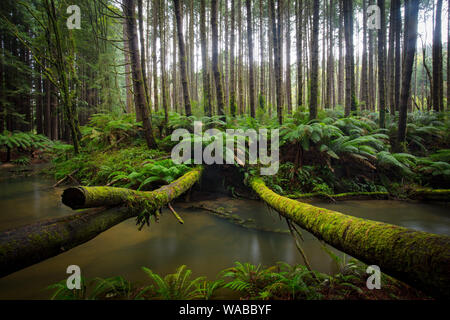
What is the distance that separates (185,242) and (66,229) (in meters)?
2.29

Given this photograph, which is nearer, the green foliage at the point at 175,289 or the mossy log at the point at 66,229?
the mossy log at the point at 66,229

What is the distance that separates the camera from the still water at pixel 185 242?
2.55 meters

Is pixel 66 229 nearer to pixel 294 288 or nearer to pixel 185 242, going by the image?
pixel 294 288

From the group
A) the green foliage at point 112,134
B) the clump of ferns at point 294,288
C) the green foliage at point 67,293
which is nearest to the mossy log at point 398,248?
the clump of ferns at point 294,288

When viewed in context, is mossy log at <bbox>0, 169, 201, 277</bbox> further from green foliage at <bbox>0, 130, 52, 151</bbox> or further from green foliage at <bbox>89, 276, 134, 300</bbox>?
green foliage at <bbox>0, 130, 52, 151</bbox>

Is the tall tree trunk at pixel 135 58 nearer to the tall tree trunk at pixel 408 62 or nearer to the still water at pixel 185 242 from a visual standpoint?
the still water at pixel 185 242

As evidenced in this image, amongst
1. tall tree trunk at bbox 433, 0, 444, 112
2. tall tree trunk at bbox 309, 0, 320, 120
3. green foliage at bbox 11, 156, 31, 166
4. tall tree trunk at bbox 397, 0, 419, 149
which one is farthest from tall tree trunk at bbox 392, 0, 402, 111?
green foliage at bbox 11, 156, 31, 166

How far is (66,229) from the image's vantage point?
1360mm

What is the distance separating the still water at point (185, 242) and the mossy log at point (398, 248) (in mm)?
1523

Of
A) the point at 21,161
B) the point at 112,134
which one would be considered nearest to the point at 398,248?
the point at 112,134

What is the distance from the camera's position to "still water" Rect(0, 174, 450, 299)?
2.55 metres

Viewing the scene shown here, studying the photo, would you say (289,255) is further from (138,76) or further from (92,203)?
(138,76)

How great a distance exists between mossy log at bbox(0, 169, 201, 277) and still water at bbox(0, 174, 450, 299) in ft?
4.04
